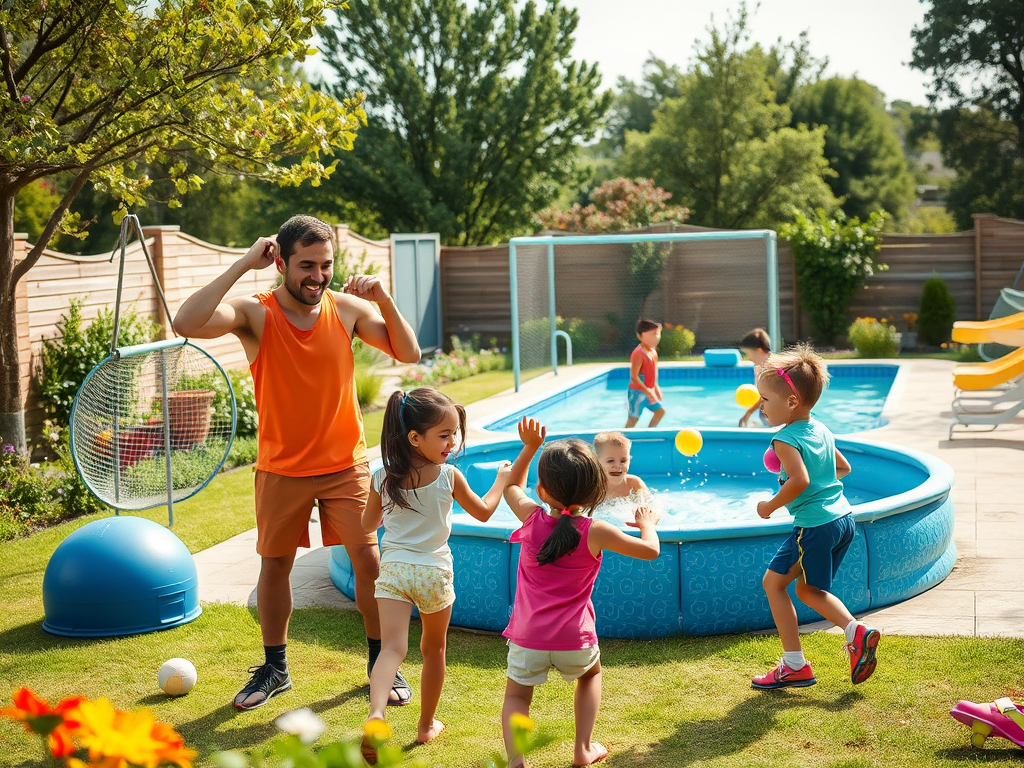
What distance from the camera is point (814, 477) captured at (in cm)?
413

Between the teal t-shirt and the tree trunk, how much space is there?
18.3 ft

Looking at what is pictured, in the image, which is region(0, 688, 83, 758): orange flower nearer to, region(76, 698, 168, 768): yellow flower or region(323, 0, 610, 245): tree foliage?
region(76, 698, 168, 768): yellow flower

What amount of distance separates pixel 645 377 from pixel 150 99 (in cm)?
525

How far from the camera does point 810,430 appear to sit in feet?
13.7

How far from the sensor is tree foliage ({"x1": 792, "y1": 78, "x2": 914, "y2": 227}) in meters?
37.9

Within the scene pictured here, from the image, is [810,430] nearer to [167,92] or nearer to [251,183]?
[167,92]

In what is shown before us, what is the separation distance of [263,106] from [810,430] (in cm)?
453

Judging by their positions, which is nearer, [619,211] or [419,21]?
[619,211]

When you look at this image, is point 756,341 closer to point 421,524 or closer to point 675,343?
point 421,524

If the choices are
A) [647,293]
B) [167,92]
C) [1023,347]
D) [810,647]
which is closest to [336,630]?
[810,647]

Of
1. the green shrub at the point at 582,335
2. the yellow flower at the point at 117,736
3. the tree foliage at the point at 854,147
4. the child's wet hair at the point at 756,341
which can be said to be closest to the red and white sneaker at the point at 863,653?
the yellow flower at the point at 117,736

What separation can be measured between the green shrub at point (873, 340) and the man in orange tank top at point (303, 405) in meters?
13.9

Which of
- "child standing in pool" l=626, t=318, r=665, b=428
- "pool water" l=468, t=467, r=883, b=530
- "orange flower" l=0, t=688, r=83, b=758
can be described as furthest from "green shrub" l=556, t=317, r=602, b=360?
"orange flower" l=0, t=688, r=83, b=758

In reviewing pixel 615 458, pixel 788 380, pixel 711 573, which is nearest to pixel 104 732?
pixel 788 380
